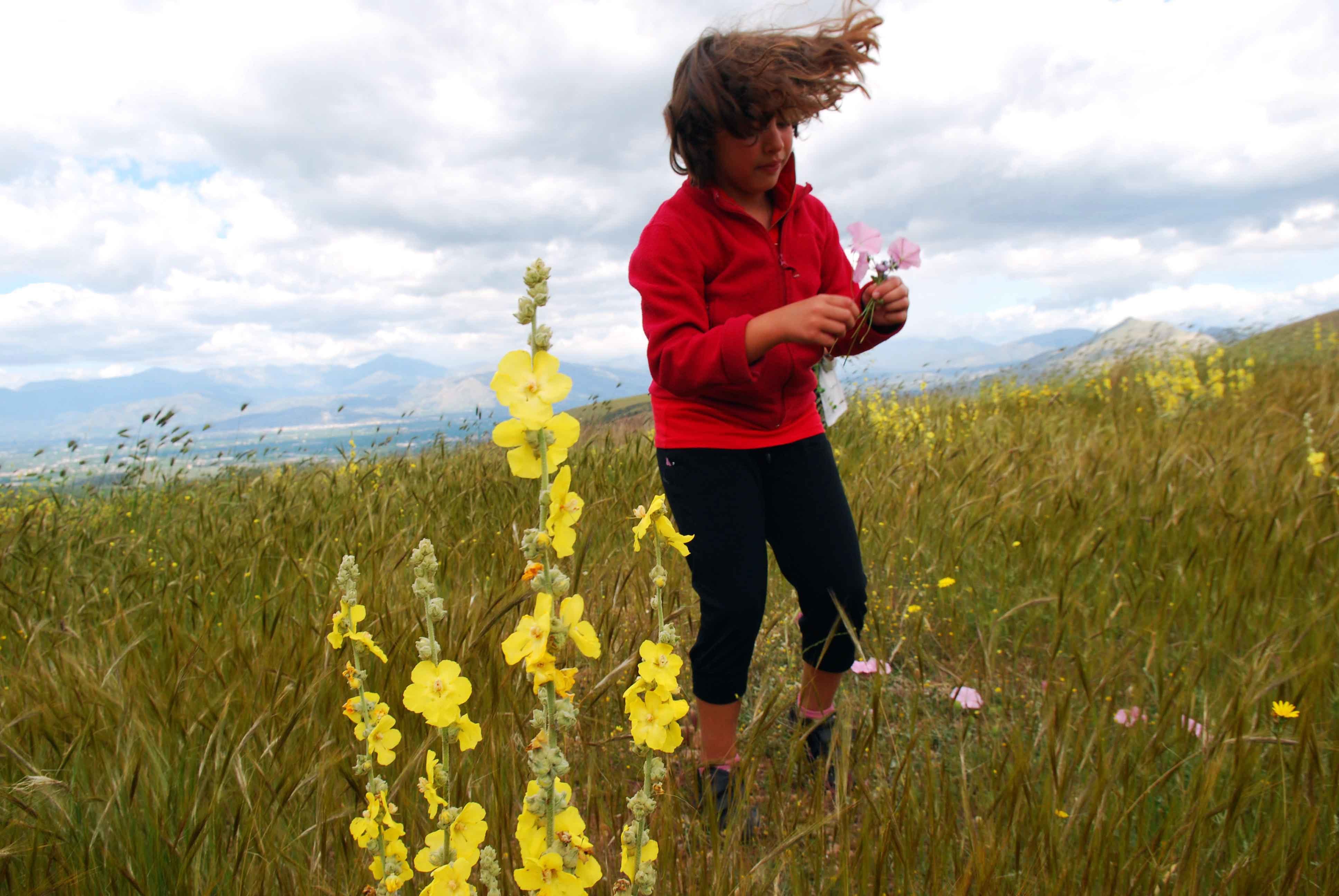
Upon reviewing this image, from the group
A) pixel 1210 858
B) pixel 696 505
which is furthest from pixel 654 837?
pixel 1210 858

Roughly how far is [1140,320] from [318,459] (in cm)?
1220

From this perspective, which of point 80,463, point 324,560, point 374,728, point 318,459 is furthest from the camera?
point 318,459

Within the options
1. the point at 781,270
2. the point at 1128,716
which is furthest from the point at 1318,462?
the point at 781,270

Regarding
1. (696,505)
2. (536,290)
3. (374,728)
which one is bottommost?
(374,728)

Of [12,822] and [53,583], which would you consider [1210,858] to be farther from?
[53,583]

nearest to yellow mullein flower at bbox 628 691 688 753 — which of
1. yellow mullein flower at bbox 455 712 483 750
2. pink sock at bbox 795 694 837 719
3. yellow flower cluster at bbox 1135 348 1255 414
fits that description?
yellow mullein flower at bbox 455 712 483 750

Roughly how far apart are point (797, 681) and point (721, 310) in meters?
1.15

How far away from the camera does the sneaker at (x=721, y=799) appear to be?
1.49 metres

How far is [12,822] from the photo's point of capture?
134cm

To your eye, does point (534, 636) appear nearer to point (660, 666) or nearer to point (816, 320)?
point (660, 666)

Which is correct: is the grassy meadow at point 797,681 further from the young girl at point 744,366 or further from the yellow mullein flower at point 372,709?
the yellow mullein flower at point 372,709

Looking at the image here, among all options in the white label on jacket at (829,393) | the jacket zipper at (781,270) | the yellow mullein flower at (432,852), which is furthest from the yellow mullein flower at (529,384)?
the white label on jacket at (829,393)

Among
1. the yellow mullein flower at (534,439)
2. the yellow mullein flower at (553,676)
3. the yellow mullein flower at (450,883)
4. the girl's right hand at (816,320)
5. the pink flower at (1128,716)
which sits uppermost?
the girl's right hand at (816,320)

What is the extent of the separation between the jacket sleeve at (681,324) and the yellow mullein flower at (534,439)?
949mm
